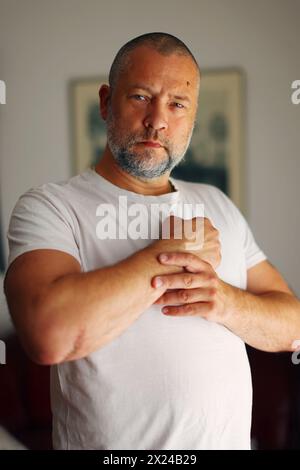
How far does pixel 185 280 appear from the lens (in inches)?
26.0

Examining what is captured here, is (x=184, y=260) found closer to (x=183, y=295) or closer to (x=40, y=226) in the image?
(x=183, y=295)

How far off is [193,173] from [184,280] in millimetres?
1380

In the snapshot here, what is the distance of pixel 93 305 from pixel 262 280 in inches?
14.0

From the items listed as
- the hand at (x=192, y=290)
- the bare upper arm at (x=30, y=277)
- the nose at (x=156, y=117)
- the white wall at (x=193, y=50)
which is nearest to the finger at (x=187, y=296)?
the hand at (x=192, y=290)

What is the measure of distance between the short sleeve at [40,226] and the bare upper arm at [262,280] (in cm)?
30

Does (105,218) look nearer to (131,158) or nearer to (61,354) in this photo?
(131,158)

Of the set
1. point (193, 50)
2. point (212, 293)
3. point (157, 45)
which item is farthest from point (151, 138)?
point (193, 50)

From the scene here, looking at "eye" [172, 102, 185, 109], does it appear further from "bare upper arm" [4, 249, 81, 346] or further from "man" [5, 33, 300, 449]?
"bare upper arm" [4, 249, 81, 346]

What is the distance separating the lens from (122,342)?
0.68 m

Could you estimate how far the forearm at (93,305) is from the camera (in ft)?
1.93

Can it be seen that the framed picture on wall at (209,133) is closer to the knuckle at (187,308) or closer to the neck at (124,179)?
the neck at (124,179)

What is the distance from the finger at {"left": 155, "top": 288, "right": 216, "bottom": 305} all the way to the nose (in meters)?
0.23

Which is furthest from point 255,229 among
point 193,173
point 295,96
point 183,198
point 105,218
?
point 105,218

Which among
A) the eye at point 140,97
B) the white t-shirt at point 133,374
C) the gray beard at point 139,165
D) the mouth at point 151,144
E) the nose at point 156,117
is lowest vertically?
the white t-shirt at point 133,374
